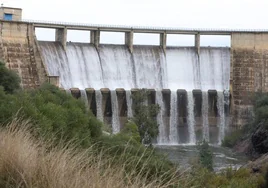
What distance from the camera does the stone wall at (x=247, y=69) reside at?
5328 centimetres

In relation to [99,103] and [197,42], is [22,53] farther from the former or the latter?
[197,42]

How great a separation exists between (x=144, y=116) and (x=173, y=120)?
531 cm

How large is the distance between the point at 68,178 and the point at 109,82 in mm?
44411

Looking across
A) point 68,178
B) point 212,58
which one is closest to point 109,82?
point 212,58

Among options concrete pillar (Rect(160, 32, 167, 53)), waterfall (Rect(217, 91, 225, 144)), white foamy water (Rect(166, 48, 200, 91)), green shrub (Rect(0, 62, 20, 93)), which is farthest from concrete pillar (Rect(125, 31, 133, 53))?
green shrub (Rect(0, 62, 20, 93))

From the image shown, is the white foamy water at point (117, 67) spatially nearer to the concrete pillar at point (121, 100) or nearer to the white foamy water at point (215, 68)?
the concrete pillar at point (121, 100)

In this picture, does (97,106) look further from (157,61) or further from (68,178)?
(68,178)

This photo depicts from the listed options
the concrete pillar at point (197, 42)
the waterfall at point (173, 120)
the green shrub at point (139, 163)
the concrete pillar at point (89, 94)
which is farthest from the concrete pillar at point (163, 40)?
the green shrub at point (139, 163)

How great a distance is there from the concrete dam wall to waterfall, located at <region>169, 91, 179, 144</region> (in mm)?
76

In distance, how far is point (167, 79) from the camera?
52.4m

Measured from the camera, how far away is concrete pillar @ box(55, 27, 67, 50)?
1881 inches

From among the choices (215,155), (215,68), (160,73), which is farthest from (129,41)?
(215,155)

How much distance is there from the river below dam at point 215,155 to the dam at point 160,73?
322 centimetres

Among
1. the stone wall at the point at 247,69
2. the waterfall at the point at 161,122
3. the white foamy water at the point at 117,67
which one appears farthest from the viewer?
the stone wall at the point at 247,69
